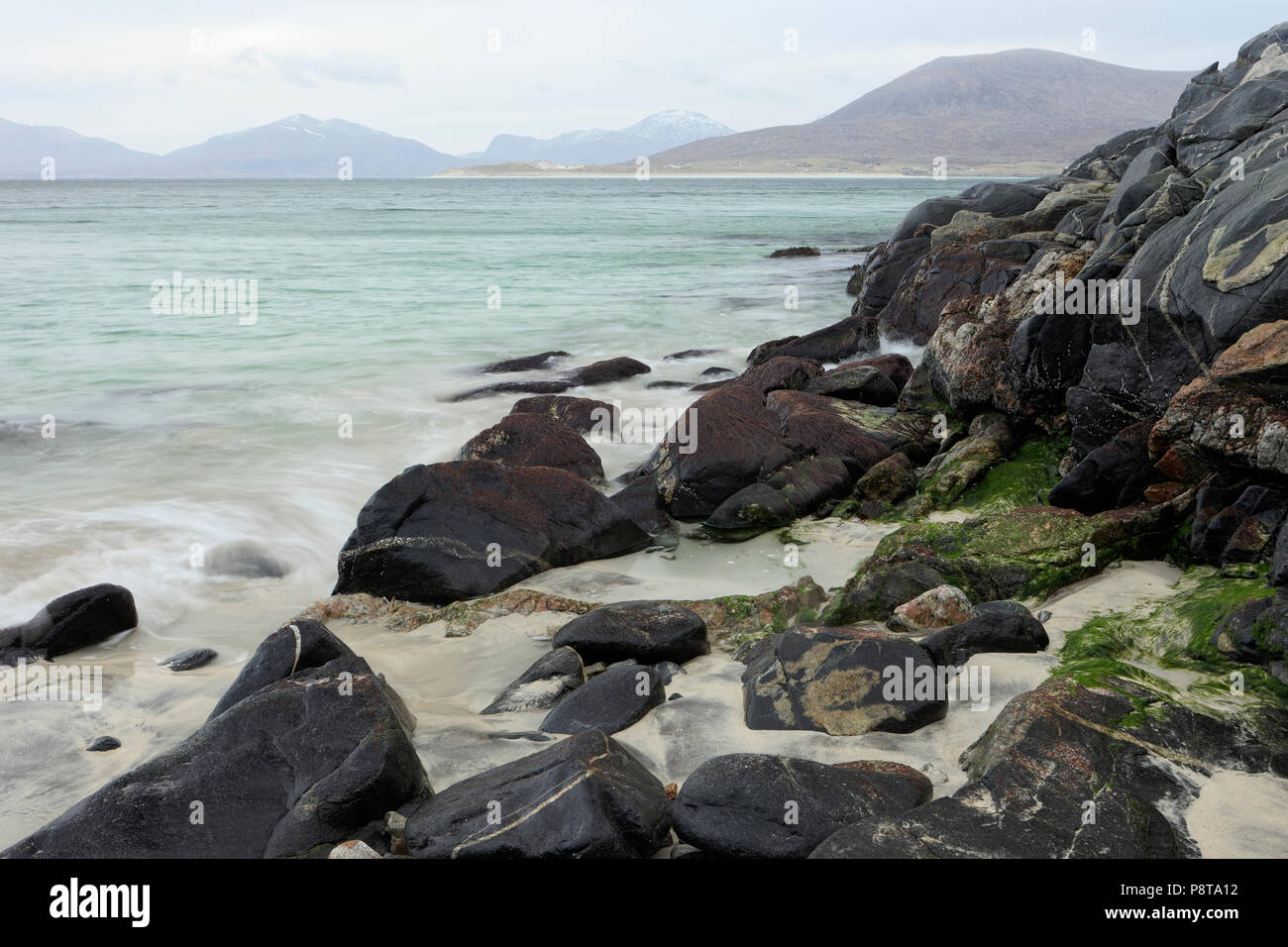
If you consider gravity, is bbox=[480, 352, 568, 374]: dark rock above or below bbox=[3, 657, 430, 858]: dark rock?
above

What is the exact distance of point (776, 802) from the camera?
3.50 metres

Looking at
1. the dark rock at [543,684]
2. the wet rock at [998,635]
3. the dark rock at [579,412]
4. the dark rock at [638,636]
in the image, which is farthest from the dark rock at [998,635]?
the dark rock at [579,412]

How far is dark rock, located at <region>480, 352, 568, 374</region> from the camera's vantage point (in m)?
15.8

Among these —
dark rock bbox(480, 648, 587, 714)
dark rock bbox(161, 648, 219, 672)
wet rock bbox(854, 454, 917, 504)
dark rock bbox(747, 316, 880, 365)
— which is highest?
dark rock bbox(747, 316, 880, 365)

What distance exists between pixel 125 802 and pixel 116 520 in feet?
19.0

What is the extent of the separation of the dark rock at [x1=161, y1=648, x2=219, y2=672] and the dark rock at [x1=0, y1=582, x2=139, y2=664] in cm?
71

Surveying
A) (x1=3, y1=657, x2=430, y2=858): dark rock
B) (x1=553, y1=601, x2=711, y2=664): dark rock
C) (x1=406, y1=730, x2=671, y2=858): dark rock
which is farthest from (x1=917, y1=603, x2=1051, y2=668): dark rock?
(x1=3, y1=657, x2=430, y2=858): dark rock

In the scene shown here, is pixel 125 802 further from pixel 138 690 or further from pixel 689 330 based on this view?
pixel 689 330

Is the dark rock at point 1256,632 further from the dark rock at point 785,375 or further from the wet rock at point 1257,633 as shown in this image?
the dark rock at point 785,375

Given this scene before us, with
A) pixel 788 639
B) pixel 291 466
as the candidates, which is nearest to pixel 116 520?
pixel 291 466

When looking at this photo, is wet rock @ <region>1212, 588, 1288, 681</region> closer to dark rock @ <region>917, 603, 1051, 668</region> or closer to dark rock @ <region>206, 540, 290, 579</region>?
dark rock @ <region>917, 603, 1051, 668</region>

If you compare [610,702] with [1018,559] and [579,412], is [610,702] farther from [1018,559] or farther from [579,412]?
[579,412]

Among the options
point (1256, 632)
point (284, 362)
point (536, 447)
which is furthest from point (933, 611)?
point (284, 362)

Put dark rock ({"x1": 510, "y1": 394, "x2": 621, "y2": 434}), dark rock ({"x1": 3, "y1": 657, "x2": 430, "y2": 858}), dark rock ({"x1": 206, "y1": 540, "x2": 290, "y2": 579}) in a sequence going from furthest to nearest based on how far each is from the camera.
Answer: dark rock ({"x1": 510, "y1": 394, "x2": 621, "y2": 434}) < dark rock ({"x1": 206, "y1": 540, "x2": 290, "y2": 579}) < dark rock ({"x1": 3, "y1": 657, "x2": 430, "y2": 858})
